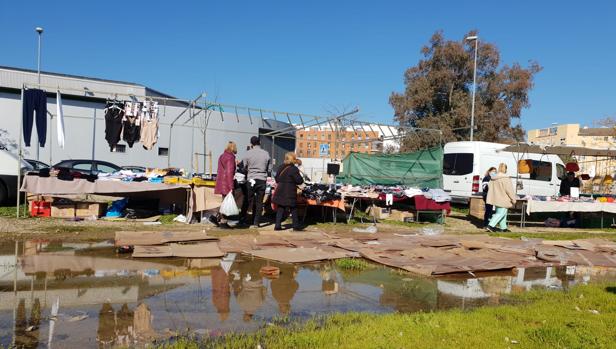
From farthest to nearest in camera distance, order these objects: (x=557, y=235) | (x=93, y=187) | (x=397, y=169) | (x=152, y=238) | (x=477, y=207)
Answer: (x=397, y=169) < (x=477, y=207) < (x=557, y=235) < (x=93, y=187) < (x=152, y=238)

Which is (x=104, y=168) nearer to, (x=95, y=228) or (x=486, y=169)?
(x=95, y=228)

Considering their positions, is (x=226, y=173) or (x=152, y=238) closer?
(x=152, y=238)

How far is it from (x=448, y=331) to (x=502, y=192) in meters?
9.49

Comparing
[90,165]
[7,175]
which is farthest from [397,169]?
[7,175]

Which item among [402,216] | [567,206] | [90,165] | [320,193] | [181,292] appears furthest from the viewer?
[90,165]

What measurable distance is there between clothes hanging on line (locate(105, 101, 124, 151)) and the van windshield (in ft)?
38.3

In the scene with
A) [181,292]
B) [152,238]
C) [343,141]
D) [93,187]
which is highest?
[343,141]

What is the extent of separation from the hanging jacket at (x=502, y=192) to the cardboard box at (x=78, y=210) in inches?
384

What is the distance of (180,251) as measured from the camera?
7887 millimetres

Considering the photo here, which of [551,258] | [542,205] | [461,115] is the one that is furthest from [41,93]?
[461,115]

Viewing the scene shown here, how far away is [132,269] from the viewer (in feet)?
21.9

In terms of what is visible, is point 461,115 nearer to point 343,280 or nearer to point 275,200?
point 275,200

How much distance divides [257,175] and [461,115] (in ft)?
97.1

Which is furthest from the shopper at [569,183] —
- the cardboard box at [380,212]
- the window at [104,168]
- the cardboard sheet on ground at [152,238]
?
the window at [104,168]
